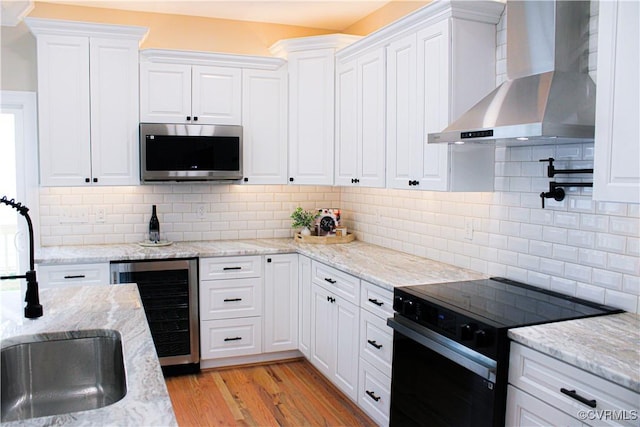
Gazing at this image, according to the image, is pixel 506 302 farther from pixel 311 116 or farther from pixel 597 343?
pixel 311 116

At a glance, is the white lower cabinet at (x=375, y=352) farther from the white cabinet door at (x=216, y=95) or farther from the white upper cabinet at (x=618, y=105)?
the white cabinet door at (x=216, y=95)

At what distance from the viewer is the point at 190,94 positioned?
4.27 m

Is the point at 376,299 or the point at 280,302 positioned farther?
the point at 280,302

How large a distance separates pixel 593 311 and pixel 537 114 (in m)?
0.89

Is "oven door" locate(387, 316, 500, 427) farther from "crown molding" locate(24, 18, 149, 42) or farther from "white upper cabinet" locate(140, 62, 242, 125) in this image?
"crown molding" locate(24, 18, 149, 42)

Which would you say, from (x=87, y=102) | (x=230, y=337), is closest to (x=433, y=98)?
(x=230, y=337)

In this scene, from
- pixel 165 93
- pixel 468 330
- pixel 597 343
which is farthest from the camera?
pixel 165 93

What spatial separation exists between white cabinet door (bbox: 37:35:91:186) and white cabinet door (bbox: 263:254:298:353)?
5.21 ft

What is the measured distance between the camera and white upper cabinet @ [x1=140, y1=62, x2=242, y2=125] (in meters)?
4.18

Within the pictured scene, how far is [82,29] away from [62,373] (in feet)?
9.78

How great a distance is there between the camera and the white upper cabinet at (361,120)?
12.0ft

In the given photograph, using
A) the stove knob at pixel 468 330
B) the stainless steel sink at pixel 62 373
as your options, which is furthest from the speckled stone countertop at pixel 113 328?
the stove knob at pixel 468 330

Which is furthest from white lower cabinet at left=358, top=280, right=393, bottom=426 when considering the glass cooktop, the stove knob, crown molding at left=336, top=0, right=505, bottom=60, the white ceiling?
the white ceiling

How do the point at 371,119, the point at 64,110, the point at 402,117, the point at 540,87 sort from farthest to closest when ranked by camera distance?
1. the point at 64,110
2. the point at 371,119
3. the point at 402,117
4. the point at 540,87
